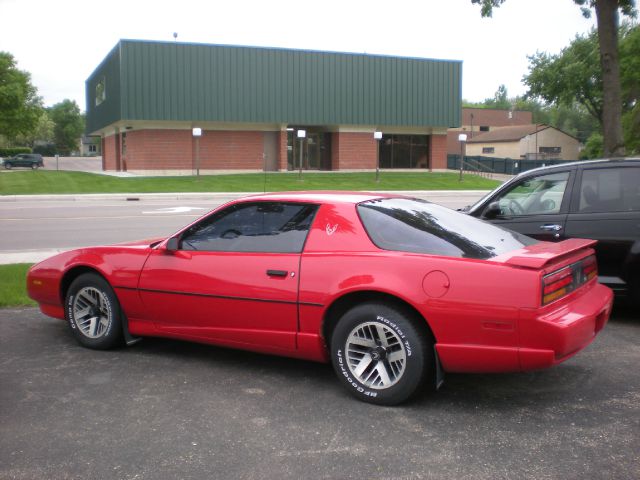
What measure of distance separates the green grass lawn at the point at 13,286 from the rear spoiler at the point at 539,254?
5614 millimetres

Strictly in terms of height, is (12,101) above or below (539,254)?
above

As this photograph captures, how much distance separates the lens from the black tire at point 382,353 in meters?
4.28

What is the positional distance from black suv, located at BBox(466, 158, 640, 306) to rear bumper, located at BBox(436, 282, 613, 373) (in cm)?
231

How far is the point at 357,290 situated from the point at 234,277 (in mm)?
1028

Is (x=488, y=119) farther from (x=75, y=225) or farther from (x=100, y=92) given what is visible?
(x=75, y=225)

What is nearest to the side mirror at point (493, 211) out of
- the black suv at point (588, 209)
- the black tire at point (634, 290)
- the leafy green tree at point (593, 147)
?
the black suv at point (588, 209)

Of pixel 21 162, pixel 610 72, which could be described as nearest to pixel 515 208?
pixel 610 72

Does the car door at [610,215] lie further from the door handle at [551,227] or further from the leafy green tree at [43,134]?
the leafy green tree at [43,134]

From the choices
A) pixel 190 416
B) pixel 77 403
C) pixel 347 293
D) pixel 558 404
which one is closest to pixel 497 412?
pixel 558 404

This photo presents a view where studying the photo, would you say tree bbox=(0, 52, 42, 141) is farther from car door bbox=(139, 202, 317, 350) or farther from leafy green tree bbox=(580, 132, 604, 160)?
car door bbox=(139, 202, 317, 350)

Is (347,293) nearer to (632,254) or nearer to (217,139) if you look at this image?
(632,254)

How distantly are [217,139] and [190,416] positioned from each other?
40.6 m

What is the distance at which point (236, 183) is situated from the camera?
36281 mm

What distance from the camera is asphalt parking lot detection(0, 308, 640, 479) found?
11.7 ft
